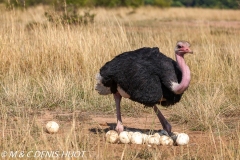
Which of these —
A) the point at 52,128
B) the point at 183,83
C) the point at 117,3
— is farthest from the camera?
the point at 117,3

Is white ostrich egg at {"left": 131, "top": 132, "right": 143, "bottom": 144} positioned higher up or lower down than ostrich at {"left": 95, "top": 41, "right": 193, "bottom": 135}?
lower down

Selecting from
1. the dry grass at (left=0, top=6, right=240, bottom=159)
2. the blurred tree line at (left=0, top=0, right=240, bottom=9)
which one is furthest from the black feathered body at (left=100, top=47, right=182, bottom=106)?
the blurred tree line at (left=0, top=0, right=240, bottom=9)

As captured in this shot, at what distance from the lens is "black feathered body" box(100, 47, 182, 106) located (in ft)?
19.5

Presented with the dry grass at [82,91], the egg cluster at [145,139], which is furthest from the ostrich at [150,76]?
the dry grass at [82,91]

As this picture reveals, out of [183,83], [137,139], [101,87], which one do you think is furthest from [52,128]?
[183,83]

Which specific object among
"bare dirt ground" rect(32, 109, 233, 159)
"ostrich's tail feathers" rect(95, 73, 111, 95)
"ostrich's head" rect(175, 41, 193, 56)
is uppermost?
"ostrich's head" rect(175, 41, 193, 56)

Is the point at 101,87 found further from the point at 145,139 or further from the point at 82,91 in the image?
the point at 82,91

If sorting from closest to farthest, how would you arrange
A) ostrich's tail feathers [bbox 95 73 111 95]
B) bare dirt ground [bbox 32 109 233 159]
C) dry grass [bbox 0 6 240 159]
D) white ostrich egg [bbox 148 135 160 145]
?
bare dirt ground [bbox 32 109 233 159] → dry grass [bbox 0 6 240 159] → white ostrich egg [bbox 148 135 160 145] → ostrich's tail feathers [bbox 95 73 111 95]

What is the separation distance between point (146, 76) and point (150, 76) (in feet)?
0.13

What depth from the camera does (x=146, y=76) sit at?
6.00m

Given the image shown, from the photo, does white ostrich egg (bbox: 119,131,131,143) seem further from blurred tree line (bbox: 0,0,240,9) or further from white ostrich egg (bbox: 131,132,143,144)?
blurred tree line (bbox: 0,0,240,9)

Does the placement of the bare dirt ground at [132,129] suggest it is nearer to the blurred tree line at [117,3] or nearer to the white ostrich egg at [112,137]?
the white ostrich egg at [112,137]

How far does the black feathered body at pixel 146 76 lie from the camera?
595 centimetres

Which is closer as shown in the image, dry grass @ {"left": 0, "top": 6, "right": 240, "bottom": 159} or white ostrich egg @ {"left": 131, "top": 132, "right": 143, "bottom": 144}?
dry grass @ {"left": 0, "top": 6, "right": 240, "bottom": 159}
